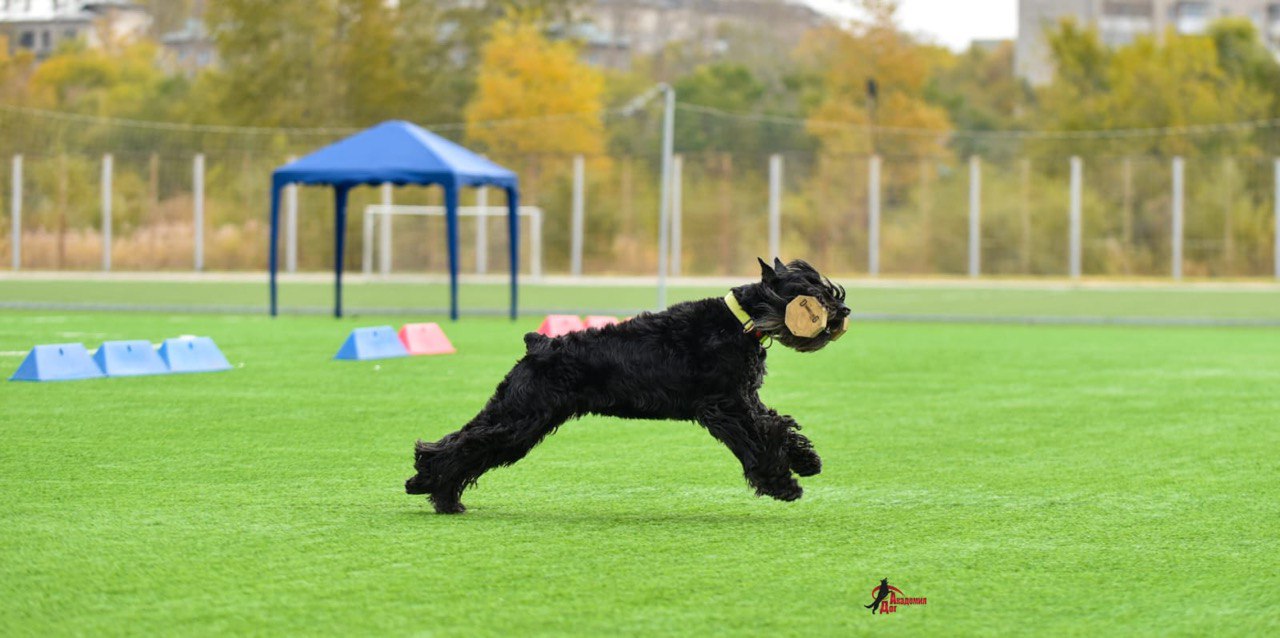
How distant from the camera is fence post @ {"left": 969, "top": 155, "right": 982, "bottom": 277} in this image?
39.7 metres

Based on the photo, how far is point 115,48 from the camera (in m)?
63.8

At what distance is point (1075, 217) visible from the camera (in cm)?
3988

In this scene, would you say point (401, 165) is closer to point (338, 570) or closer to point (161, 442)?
point (161, 442)

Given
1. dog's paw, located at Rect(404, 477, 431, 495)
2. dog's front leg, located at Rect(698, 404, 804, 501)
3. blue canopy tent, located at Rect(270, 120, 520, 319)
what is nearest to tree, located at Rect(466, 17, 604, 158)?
blue canopy tent, located at Rect(270, 120, 520, 319)

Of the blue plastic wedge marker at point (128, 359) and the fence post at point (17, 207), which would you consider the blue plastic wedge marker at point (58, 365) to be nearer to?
the blue plastic wedge marker at point (128, 359)

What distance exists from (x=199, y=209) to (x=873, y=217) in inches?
603

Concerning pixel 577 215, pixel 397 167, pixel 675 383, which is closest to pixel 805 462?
pixel 675 383

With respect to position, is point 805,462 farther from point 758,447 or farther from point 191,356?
point 191,356

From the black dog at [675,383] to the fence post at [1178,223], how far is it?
35.0m

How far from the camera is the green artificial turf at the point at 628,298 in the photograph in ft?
81.1

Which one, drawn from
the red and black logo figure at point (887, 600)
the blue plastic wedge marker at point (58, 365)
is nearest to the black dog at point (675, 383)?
the red and black logo figure at point (887, 600)

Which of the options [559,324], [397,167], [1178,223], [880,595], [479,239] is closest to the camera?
[880,595]

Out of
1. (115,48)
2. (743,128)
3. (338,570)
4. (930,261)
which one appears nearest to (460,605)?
(338,570)

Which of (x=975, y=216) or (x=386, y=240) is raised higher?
(x=975, y=216)
